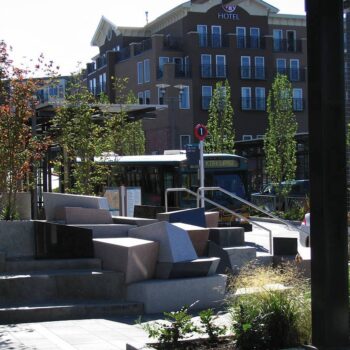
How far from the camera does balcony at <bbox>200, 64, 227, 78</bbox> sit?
63531 mm

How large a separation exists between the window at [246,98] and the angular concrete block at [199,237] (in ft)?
177

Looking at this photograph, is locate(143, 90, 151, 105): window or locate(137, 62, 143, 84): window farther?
locate(137, 62, 143, 84): window

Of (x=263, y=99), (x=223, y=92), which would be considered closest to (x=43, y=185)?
(x=223, y=92)

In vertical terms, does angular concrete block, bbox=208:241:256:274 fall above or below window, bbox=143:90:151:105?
below

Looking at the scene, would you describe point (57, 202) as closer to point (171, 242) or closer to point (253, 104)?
point (171, 242)

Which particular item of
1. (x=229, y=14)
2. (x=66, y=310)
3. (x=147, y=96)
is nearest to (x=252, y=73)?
(x=229, y=14)

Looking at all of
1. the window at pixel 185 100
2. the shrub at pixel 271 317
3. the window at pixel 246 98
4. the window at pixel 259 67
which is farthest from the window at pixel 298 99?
the shrub at pixel 271 317

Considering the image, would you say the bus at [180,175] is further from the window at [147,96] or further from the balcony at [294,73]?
the balcony at [294,73]

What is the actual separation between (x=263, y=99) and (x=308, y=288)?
5974 cm

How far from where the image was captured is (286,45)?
68.8 meters

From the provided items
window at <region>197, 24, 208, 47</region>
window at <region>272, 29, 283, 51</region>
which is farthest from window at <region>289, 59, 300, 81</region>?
window at <region>197, 24, 208, 47</region>

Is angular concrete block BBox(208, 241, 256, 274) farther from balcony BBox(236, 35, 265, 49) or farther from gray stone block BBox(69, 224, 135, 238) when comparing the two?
balcony BBox(236, 35, 265, 49)

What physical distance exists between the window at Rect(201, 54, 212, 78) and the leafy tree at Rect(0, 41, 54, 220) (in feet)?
171

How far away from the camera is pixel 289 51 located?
225ft
